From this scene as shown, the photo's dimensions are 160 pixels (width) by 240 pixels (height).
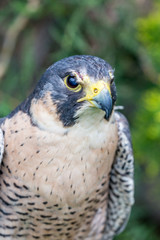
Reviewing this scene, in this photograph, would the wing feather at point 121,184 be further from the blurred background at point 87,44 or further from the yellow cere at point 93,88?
the blurred background at point 87,44

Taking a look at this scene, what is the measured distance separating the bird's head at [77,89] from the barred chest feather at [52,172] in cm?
11

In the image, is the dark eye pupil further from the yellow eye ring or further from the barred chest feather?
the barred chest feather

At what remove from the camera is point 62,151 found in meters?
2.77

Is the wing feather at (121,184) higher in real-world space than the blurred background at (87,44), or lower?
lower

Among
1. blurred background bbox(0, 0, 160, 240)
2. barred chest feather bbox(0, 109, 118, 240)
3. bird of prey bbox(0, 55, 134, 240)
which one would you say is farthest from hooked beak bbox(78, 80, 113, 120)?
blurred background bbox(0, 0, 160, 240)

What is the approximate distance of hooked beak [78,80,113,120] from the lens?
2449mm

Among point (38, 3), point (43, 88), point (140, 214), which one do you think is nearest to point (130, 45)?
point (38, 3)

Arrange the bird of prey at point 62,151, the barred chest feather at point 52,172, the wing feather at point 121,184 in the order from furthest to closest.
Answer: the wing feather at point 121,184 → the barred chest feather at point 52,172 → the bird of prey at point 62,151

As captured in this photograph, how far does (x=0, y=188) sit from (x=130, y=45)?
8.83ft

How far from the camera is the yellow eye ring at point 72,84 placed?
2.53 meters

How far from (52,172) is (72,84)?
600mm

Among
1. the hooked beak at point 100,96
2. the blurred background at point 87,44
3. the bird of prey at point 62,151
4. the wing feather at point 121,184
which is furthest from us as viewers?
the blurred background at point 87,44

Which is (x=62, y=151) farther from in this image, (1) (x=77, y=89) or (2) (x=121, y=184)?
(2) (x=121, y=184)

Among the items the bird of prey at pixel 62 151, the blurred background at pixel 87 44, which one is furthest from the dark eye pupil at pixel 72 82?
the blurred background at pixel 87 44
